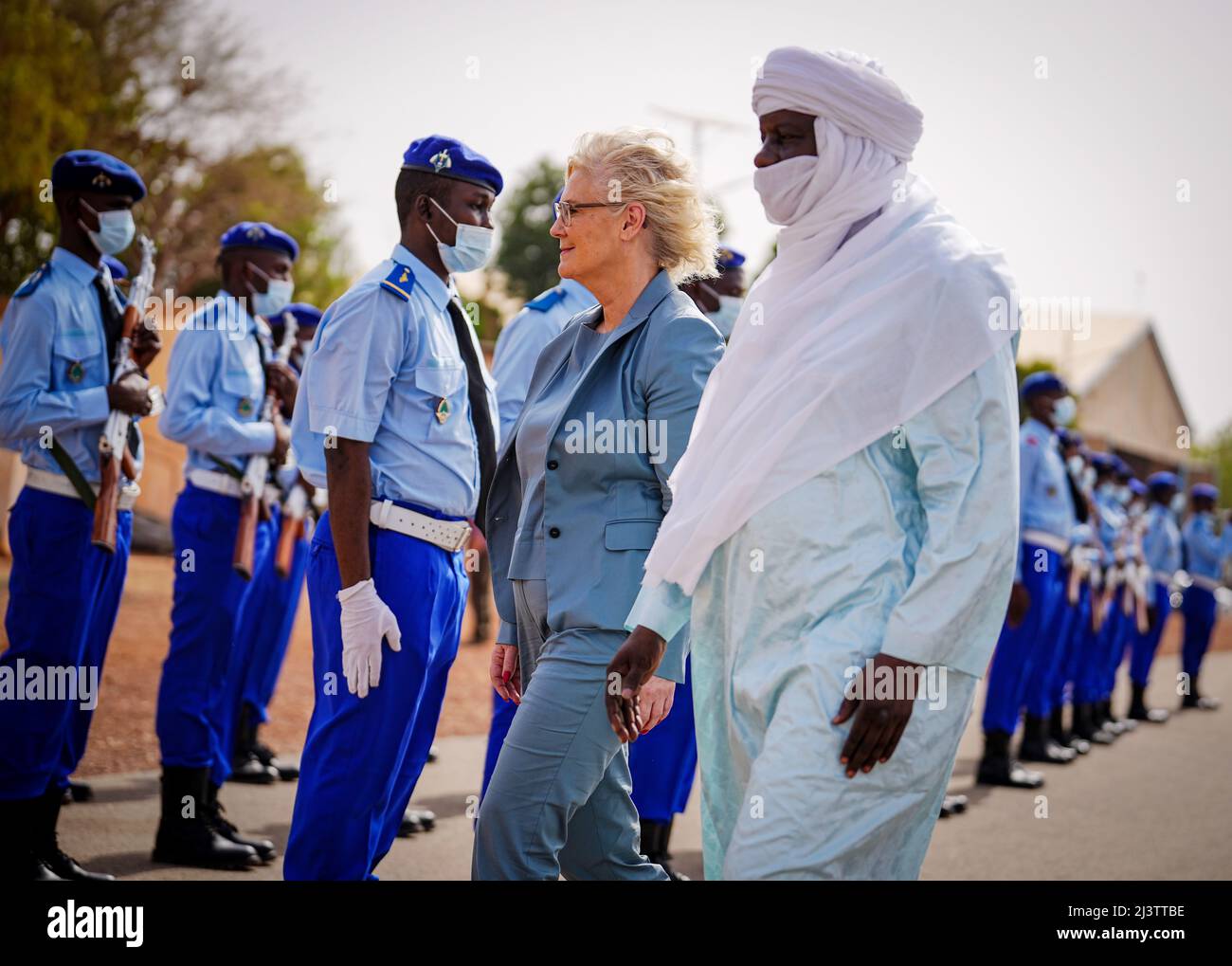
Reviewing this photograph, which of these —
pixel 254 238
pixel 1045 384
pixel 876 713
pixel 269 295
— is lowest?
pixel 876 713

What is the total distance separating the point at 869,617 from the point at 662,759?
3.09 m

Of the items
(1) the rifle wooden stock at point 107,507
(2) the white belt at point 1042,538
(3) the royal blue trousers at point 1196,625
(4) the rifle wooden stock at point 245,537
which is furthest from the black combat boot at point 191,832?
(3) the royal blue trousers at point 1196,625

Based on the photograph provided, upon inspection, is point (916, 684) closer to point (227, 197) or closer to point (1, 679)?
point (1, 679)

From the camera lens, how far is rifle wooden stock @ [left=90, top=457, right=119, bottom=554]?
5473 mm

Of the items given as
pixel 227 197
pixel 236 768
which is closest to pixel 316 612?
pixel 236 768

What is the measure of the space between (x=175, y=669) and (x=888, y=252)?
13.9ft

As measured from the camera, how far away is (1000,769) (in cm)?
961

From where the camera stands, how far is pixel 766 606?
3092mm

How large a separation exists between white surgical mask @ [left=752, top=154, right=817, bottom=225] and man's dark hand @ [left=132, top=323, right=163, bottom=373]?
3.48 metres

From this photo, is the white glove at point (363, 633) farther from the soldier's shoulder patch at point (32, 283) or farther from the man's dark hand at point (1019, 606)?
the man's dark hand at point (1019, 606)

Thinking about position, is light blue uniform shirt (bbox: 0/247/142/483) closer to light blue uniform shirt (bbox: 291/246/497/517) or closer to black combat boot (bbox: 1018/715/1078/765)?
light blue uniform shirt (bbox: 291/246/497/517)

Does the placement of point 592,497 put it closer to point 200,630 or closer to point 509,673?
point 509,673

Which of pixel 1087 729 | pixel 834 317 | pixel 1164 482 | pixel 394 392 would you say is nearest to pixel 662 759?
pixel 394 392

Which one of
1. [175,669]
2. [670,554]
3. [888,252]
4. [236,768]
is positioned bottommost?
[236,768]
